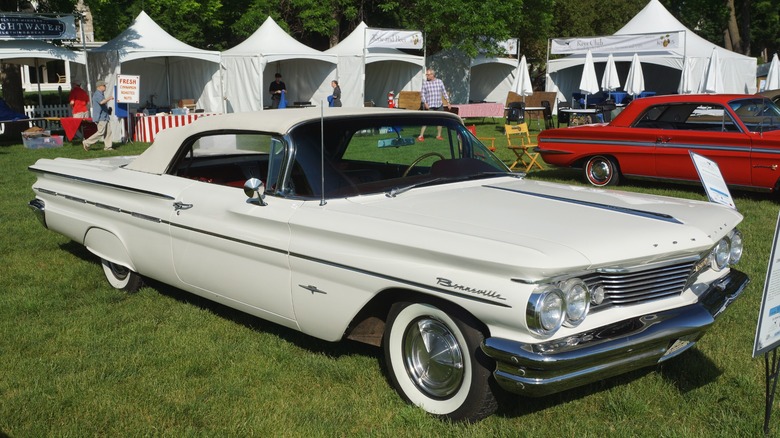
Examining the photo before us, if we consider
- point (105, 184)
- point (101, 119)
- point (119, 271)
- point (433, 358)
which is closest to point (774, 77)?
point (101, 119)

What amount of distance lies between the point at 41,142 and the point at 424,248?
15.9 meters

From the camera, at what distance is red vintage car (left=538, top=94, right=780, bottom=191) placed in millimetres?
9422

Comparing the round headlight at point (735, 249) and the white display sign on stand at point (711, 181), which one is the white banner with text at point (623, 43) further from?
the round headlight at point (735, 249)

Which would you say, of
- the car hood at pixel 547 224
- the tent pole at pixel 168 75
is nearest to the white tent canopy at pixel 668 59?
the tent pole at pixel 168 75

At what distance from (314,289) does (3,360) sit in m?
2.06

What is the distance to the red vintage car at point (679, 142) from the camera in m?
9.42

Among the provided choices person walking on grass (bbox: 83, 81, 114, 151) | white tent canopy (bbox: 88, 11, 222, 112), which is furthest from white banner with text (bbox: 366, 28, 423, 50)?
person walking on grass (bbox: 83, 81, 114, 151)

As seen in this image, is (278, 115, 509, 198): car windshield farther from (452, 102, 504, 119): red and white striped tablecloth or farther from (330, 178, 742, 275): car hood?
(452, 102, 504, 119): red and white striped tablecloth

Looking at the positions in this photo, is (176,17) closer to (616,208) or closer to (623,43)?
(623,43)

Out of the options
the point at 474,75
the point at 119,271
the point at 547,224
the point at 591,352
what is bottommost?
the point at 119,271

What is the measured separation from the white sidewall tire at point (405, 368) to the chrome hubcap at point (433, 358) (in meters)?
0.02

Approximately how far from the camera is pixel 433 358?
3.62 metres

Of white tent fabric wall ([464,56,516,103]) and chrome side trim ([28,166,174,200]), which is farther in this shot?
white tent fabric wall ([464,56,516,103])

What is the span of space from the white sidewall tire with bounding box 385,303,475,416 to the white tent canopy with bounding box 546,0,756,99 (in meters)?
19.6
